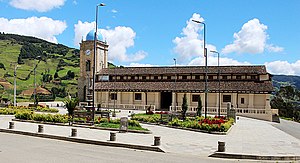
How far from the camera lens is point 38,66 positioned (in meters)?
126

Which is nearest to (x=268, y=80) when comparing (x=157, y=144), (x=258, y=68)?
(x=258, y=68)

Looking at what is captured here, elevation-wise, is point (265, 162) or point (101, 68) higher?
point (101, 68)

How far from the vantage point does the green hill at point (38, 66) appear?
315ft

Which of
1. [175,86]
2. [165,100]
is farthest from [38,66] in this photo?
[175,86]

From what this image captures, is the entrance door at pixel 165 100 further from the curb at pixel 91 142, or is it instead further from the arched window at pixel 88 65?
the curb at pixel 91 142

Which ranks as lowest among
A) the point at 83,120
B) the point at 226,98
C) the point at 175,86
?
the point at 83,120

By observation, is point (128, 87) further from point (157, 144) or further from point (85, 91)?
point (157, 144)

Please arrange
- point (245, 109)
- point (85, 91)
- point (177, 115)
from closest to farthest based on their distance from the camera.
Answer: point (177, 115) < point (245, 109) < point (85, 91)

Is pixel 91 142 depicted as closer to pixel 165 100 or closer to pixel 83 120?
pixel 83 120

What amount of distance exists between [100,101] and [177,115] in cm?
2868

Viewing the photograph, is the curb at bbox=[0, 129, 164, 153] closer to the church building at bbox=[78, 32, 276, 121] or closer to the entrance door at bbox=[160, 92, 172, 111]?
the church building at bbox=[78, 32, 276, 121]

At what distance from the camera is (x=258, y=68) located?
163 feet

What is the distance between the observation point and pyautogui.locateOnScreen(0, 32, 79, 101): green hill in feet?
315

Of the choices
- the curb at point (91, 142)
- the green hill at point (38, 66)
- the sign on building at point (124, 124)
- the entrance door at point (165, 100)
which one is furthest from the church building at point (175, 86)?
the green hill at point (38, 66)
